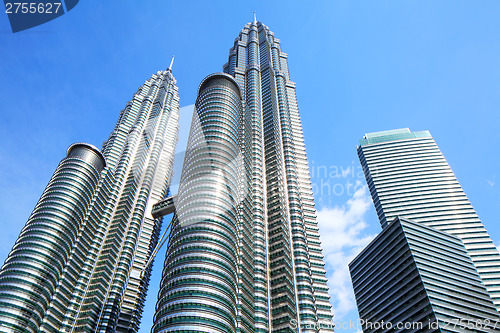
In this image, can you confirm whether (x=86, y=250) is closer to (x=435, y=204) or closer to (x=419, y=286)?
(x=419, y=286)

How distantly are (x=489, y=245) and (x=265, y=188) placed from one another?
10144 centimetres

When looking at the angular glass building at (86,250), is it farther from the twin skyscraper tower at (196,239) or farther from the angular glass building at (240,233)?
the angular glass building at (240,233)

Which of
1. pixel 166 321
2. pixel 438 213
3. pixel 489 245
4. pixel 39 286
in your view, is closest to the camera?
pixel 166 321

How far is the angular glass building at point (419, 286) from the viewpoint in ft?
388

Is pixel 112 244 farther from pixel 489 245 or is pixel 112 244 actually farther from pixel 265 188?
pixel 489 245

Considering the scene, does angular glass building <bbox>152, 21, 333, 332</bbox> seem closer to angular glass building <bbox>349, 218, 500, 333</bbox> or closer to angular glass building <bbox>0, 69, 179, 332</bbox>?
angular glass building <bbox>349, 218, 500, 333</bbox>

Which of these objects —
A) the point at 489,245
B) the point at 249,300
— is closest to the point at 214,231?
the point at 249,300

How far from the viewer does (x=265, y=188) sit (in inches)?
5906

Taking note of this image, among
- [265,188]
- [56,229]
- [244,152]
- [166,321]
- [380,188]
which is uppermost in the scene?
[380,188]

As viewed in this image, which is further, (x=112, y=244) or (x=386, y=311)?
(x=112, y=244)

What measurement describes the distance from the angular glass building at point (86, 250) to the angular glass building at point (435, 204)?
114 metres

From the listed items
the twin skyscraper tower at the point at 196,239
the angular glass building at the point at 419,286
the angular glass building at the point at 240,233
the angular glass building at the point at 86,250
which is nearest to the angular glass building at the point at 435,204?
the angular glass building at the point at 419,286

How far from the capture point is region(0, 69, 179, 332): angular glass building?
117500mm

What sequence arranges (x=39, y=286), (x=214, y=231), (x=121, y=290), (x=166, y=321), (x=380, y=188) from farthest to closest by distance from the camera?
(x=380, y=188)
(x=121, y=290)
(x=39, y=286)
(x=214, y=231)
(x=166, y=321)
